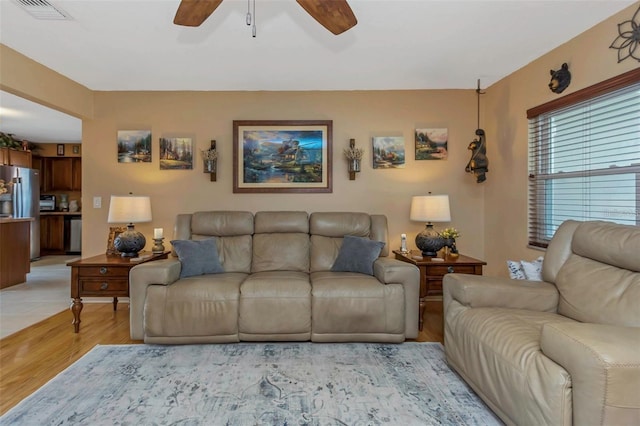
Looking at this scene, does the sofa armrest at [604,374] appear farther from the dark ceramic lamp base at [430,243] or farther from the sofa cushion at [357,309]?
the dark ceramic lamp base at [430,243]

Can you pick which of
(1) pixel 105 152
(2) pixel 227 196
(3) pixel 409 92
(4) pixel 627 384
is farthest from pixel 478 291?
(1) pixel 105 152

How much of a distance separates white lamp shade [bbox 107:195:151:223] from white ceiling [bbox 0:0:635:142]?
1.24 metres

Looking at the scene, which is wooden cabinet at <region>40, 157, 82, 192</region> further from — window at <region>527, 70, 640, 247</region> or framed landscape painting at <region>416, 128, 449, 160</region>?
window at <region>527, 70, 640, 247</region>

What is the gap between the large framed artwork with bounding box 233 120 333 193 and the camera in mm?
3664

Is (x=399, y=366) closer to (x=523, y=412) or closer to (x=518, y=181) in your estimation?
(x=523, y=412)

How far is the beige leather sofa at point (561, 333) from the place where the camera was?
46.6 inches

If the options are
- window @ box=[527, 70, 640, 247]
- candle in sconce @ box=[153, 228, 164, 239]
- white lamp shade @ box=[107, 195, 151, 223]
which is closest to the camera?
window @ box=[527, 70, 640, 247]

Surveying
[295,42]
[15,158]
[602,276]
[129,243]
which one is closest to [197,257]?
[129,243]

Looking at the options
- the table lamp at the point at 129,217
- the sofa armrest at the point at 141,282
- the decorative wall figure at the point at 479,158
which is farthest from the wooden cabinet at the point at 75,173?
the decorative wall figure at the point at 479,158

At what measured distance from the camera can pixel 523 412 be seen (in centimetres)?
144

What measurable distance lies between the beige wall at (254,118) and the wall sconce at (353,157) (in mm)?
65

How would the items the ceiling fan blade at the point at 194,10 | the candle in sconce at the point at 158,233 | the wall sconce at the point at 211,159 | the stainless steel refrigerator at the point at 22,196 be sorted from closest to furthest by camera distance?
the ceiling fan blade at the point at 194,10 < the candle in sconce at the point at 158,233 < the wall sconce at the point at 211,159 < the stainless steel refrigerator at the point at 22,196

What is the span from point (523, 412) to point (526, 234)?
205cm

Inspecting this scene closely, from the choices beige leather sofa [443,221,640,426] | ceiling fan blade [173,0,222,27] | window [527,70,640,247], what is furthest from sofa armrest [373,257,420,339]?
ceiling fan blade [173,0,222,27]
